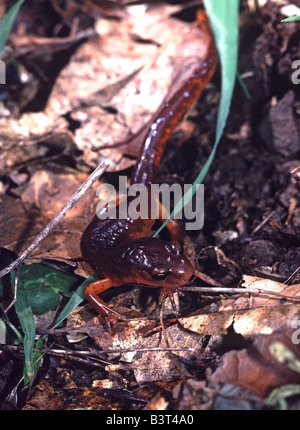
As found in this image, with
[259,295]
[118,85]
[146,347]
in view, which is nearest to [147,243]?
[146,347]

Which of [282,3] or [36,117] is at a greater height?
[282,3]

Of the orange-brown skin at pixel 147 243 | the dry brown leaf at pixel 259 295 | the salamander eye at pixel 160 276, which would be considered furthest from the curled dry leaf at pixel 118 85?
the dry brown leaf at pixel 259 295

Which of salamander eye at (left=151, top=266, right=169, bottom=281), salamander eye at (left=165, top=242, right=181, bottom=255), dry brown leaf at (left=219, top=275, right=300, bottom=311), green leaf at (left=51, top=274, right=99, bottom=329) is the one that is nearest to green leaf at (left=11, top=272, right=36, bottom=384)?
green leaf at (left=51, top=274, right=99, bottom=329)

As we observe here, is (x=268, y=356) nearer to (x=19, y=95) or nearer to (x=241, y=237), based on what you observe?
(x=241, y=237)

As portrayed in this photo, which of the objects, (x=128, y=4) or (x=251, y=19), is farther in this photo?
(x=128, y=4)

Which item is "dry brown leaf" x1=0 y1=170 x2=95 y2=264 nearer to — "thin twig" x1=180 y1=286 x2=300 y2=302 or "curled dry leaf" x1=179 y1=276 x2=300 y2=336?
"thin twig" x1=180 y1=286 x2=300 y2=302

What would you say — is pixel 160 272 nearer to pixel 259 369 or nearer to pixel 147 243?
pixel 147 243

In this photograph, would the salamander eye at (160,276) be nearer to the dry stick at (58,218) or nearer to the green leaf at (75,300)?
the green leaf at (75,300)
